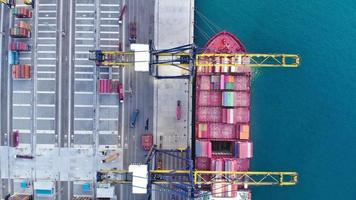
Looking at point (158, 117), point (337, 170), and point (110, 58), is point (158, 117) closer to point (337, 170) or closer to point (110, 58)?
point (110, 58)

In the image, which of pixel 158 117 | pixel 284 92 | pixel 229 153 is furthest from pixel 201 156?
pixel 284 92

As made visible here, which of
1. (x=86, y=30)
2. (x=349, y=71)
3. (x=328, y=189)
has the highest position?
(x=86, y=30)

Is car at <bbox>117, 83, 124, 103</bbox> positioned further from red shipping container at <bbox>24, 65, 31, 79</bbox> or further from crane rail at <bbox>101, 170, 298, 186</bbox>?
red shipping container at <bbox>24, 65, 31, 79</bbox>

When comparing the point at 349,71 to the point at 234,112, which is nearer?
the point at 234,112

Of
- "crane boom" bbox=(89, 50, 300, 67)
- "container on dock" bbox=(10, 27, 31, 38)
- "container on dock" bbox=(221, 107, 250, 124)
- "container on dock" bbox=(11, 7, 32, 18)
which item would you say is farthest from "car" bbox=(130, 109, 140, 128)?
"container on dock" bbox=(11, 7, 32, 18)

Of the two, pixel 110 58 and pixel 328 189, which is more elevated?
pixel 110 58

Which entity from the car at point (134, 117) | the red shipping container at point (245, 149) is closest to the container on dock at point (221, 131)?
the red shipping container at point (245, 149)

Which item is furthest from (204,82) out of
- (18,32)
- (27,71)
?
(18,32)

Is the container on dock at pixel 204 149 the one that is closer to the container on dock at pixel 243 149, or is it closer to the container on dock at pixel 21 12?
the container on dock at pixel 243 149
